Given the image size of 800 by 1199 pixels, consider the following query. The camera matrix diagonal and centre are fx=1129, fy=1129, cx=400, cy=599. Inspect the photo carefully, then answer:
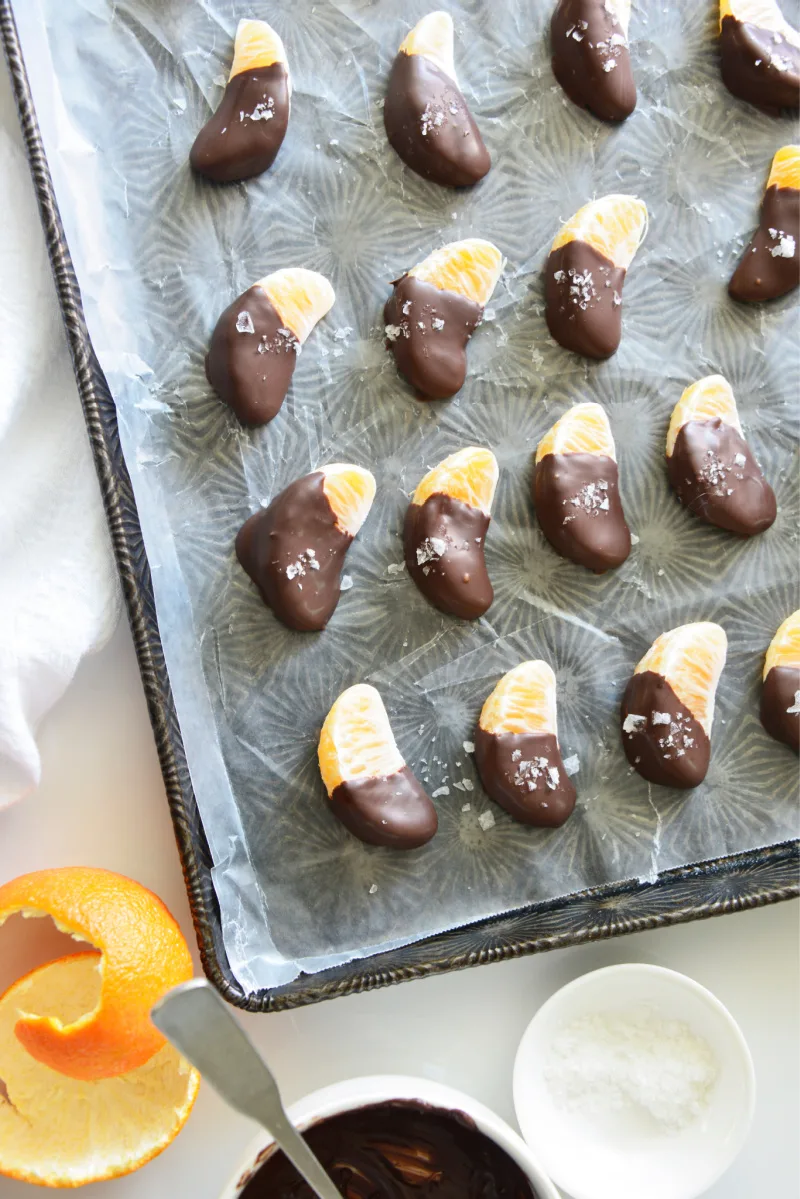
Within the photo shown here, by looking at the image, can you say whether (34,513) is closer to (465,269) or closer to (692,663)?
(465,269)

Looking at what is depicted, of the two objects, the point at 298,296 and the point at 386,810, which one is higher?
the point at 298,296

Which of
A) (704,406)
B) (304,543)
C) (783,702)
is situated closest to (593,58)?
(704,406)

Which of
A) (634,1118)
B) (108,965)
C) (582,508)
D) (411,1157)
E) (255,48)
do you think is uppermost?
(255,48)

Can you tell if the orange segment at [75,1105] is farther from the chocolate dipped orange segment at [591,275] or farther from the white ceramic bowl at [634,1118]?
the chocolate dipped orange segment at [591,275]

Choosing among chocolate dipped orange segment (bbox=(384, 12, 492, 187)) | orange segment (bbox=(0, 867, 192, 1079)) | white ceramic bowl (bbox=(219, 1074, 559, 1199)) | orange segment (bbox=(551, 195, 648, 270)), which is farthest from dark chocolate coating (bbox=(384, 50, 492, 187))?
white ceramic bowl (bbox=(219, 1074, 559, 1199))

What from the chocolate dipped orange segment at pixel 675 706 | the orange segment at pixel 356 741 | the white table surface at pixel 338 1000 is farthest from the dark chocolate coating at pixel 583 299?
the white table surface at pixel 338 1000

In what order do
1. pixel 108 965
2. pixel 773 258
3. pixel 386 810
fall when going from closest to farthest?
1. pixel 108 965
2. pixel 386 810
3. pixel 773 258

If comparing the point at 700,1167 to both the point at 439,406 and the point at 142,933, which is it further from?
the point at 439,406
